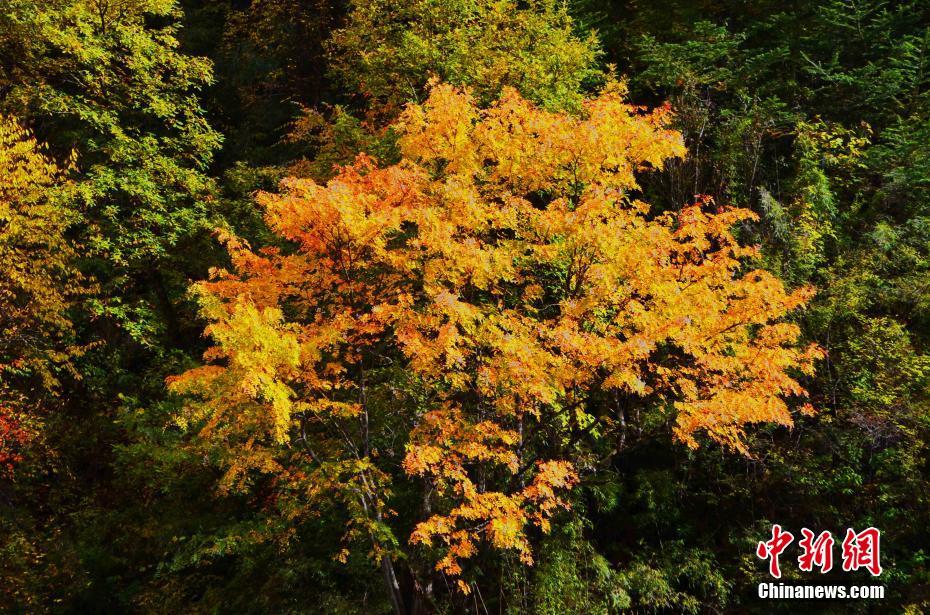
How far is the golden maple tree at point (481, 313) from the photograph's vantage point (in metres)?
8.02

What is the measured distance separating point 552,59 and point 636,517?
413 inches

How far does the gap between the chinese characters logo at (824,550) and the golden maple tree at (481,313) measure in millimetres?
2583

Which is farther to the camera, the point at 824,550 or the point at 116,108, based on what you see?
the point at 116,108

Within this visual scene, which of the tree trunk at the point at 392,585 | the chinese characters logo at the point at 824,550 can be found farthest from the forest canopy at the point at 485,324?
the chinese characters logo at the point at 824,550

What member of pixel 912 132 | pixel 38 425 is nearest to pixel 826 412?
pixel 912 132

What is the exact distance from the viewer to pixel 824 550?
380 inches

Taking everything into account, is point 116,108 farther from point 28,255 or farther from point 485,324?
point 485,324

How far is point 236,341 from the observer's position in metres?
6.91

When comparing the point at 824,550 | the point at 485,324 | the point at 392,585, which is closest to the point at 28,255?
the point at 392,585

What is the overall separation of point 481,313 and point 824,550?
7093 mm

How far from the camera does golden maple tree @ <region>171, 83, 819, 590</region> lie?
802 cm

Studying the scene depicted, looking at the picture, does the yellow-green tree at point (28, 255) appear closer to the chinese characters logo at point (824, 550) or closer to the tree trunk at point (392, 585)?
the tree trunk at point (392, 585)

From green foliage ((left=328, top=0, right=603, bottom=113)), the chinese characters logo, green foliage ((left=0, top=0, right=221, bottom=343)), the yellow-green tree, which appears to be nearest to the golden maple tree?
the chinese characters logo

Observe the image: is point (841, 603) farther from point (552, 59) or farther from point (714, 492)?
point (552, 59)
